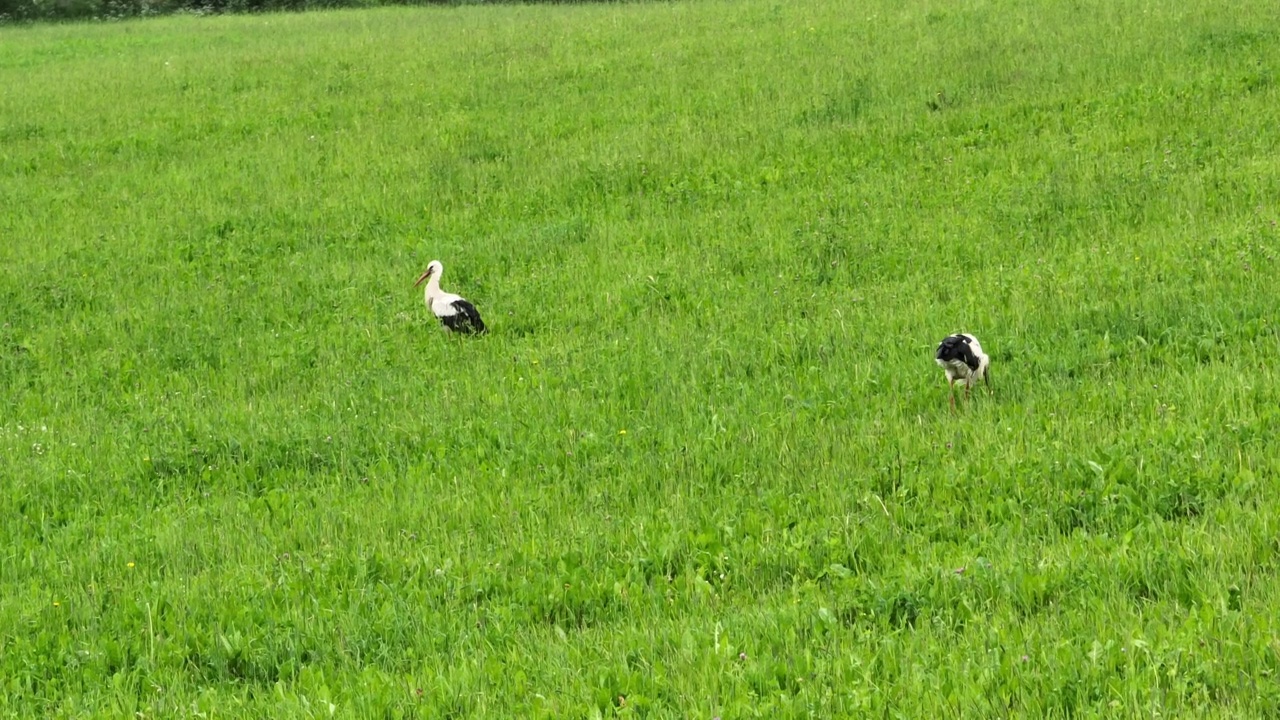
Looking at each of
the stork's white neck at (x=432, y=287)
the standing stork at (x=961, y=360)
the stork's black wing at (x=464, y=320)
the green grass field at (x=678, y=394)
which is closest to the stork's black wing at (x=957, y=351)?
the standing stork at (x=961, y=360)

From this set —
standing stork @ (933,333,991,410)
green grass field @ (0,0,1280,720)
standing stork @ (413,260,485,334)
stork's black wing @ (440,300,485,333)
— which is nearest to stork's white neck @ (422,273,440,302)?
standing stork @ (413,260,485,334)

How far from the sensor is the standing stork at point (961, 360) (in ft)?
25.5

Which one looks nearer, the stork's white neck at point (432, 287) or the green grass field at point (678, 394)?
the green grass field at point (678, 394)

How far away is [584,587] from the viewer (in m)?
5.92

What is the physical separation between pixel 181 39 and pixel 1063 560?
3128 centimetres

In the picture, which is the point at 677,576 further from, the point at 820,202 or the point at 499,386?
the point at 820,202

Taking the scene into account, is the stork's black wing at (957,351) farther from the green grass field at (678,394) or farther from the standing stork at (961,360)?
the green grass field at (678,394)

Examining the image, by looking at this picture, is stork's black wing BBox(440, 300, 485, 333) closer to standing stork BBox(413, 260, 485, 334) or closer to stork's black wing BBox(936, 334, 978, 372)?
standing stork BBox(413, 260, 485, 334)

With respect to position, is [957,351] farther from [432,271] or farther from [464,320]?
[432,271]

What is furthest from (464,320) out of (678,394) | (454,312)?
(678,394)

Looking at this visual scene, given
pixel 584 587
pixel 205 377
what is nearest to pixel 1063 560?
pixel 584 587

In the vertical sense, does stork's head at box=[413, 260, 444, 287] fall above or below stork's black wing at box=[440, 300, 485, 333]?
above

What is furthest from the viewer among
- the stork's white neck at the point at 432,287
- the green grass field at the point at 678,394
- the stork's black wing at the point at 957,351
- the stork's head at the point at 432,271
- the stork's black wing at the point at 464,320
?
the stork's head at the point at 432,271

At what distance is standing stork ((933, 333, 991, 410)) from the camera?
306 inches
